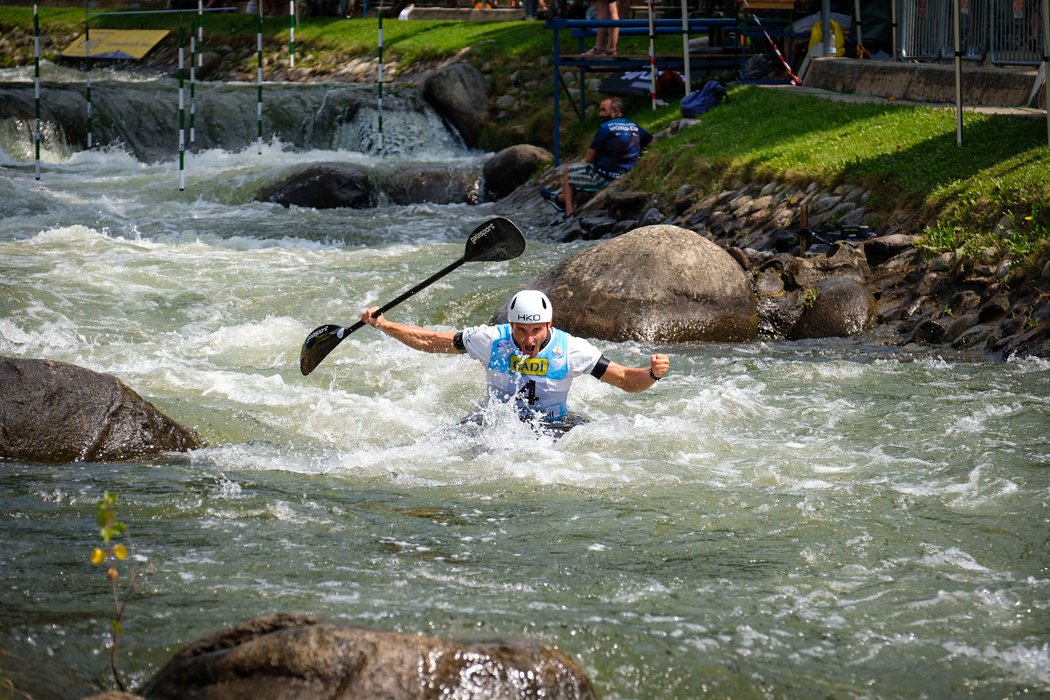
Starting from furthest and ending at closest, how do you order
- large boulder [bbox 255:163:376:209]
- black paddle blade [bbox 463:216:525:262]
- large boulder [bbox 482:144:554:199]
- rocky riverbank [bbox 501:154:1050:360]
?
1. large boulder [bbox 482:144:554:199]
2. large boulder [bbox 255:163:376:209]
3. rocky riverbank [bbox 501:154:1050:360]
4. black paddle blade [bbox 463:216:525:262]

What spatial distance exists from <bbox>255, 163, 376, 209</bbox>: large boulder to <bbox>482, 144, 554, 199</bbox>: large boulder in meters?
1.58

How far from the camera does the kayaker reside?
24.0 feet

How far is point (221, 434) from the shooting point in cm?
782

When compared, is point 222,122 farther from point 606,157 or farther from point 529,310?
point 529,310

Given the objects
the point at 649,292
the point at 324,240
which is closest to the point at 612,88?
the point at 324,240

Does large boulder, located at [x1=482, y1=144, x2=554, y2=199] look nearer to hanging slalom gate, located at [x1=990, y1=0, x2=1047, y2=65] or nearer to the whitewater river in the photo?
hanging slalom gate, located at [x1=990, y1=0, x2=1047, y2=65]

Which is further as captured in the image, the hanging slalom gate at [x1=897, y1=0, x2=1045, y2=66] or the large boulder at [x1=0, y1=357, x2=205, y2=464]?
the hanging slalom gate at [x1=897, y1=0, x2=1045, y2=66]

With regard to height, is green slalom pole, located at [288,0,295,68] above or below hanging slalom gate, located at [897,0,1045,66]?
below

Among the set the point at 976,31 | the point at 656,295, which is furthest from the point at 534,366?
the point at 976,31

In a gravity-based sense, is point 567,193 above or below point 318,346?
below

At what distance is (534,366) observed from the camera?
742 centimetres

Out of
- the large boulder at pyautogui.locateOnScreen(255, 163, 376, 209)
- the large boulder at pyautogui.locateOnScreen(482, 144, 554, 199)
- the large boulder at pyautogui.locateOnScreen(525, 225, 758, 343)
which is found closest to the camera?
the large boulder at pyautogui.locateOnScreen(525, 225, 758, 343)

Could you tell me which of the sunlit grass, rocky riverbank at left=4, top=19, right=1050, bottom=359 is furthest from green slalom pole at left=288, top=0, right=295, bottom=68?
rocky riverbank at left=4, top=19, right=1050, bottom=359

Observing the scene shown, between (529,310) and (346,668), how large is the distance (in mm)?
3677
